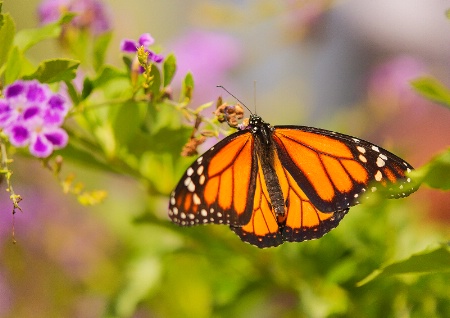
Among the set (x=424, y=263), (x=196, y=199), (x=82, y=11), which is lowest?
(x=424, y=263)

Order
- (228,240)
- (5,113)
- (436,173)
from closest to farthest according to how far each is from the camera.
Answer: (436,173) → (5,113) → (228,240)

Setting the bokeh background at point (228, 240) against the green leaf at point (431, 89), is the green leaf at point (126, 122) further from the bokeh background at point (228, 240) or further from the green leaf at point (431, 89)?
the green leaf at point (431, 89)

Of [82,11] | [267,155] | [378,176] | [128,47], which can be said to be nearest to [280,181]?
[267,155]

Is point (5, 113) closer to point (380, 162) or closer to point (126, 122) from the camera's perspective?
point (126, 122)

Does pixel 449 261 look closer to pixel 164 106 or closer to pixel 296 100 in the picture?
pixel 164 106

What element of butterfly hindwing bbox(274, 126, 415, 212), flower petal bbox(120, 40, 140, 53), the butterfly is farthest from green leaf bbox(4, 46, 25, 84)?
butterfly hindwing bbox(274, 126, 415, 212)

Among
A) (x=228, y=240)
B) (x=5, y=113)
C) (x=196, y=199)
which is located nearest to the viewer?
(x=5, y=113)

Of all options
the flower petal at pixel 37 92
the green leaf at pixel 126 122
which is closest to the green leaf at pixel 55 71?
the flower petal at pixel 37 92
